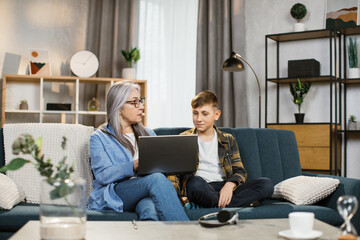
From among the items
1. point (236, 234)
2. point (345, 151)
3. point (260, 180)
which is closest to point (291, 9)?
point (345, 151)

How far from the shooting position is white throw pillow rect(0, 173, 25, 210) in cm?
221

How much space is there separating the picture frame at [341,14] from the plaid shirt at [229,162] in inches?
85.0

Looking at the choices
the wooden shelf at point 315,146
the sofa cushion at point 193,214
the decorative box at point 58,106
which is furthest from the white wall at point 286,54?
the sofa cushion at point 193,214

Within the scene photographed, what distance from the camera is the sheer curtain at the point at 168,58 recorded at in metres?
4.93

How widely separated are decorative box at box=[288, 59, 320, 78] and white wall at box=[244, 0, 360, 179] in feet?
1.05

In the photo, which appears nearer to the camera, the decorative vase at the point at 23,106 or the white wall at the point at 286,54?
A: the white wall at the point at 286,54

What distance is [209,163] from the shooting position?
2645 mm

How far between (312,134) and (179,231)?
2763mm

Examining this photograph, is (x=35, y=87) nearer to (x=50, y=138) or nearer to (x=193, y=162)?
(x=50, y=138)

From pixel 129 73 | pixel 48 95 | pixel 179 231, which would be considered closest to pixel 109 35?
pixel 129 73

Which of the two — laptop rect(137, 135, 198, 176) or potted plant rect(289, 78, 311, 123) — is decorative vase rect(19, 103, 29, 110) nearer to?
potted plant rect(289, 78, 311, 123)

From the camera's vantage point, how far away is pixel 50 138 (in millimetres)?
2596

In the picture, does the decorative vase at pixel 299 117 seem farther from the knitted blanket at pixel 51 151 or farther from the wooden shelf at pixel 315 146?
the knitted blanket at pixel 51 151

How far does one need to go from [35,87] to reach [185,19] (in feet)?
5.73
